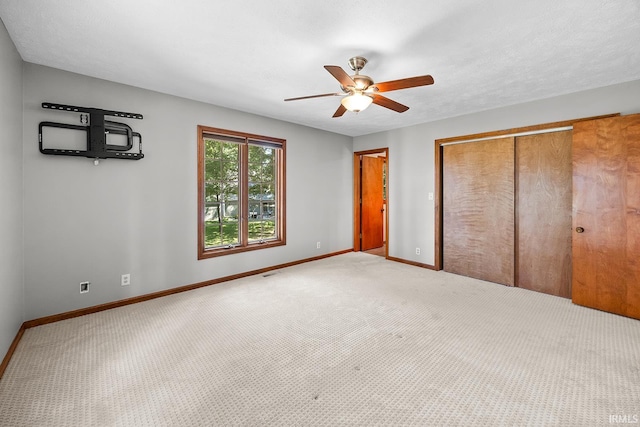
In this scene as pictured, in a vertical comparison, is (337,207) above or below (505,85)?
below

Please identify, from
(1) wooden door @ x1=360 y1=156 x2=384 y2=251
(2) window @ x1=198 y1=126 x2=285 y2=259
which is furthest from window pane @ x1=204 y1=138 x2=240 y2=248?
(1) wooden door @ x1=360 y1=156 x2=384 y2=251

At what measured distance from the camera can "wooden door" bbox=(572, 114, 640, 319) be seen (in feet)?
9.33

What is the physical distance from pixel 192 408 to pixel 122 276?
7.23 ft

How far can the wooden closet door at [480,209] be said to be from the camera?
3.98m

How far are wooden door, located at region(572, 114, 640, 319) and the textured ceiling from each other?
0.66m

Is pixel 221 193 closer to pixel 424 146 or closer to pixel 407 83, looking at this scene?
pixel 407 83

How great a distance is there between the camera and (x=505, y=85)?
3.17 metres

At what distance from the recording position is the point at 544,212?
3689 mm

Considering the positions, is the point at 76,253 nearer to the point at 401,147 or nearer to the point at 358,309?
the point at 358,309

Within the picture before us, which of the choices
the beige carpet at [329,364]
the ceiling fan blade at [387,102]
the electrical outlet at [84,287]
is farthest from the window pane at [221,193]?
the ceiling fan blade at [387,102]

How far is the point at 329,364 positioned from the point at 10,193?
9.64 ft

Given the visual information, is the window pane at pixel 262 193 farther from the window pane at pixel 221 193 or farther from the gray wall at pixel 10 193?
the gray wall at pixel 10 193

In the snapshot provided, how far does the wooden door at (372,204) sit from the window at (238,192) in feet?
7.29

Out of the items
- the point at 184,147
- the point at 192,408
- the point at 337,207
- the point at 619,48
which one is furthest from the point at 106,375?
the point at 619,48
